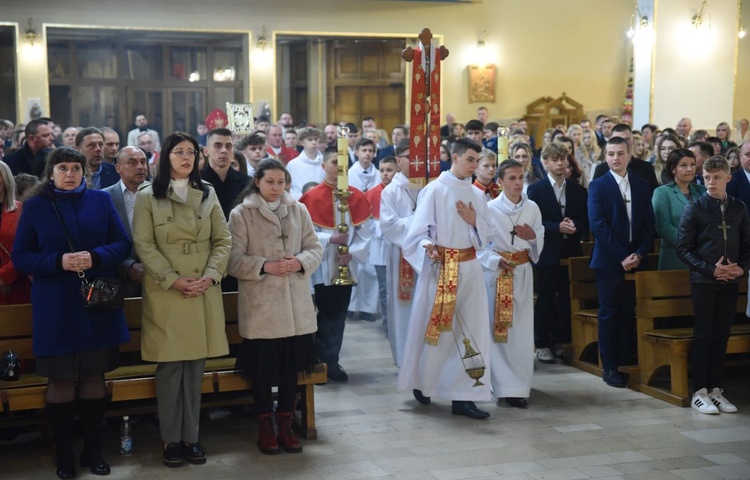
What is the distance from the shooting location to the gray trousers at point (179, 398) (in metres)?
5.15

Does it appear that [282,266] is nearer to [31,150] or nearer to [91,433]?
[91,433]

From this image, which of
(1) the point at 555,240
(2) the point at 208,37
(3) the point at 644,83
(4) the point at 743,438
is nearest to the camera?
(4) the point at 743,438

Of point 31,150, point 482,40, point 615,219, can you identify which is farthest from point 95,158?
point 482,40

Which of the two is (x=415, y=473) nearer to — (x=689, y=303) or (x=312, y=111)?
(x=689, y=303)

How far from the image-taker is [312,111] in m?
20.7

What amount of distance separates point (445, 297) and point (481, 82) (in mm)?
13871

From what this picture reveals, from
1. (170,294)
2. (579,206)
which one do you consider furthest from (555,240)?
(170,294)

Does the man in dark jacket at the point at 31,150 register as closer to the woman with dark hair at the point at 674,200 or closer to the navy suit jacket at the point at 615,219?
the navy suit jacket at the point at 615,219

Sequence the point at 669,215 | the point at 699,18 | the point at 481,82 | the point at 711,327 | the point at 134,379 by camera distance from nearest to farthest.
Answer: the point at 134,379
the point at 711,327
the point at 669,215
the point at 699,18
the point at 481,82

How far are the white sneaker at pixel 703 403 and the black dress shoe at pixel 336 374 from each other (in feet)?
8.13

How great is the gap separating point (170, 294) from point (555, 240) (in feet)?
12.5

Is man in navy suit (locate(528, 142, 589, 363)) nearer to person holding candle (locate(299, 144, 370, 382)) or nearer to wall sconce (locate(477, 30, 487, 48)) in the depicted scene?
person holding candle (locate(299, 144, 370, 382))

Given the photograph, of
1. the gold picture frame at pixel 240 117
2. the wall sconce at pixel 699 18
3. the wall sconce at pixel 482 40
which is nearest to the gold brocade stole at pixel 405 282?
the gold picture frame at pixel 240 117

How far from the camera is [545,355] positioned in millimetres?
7863
